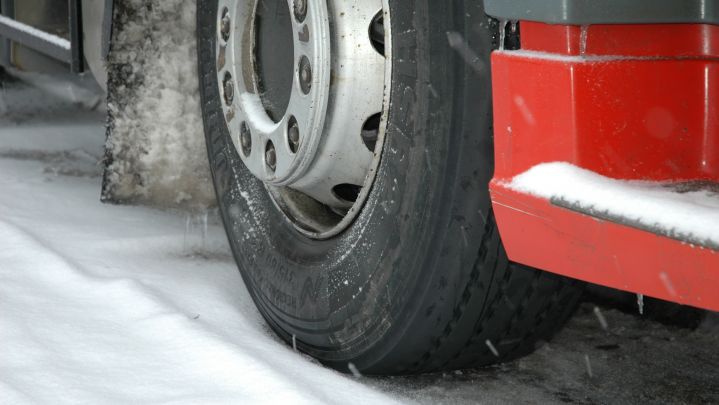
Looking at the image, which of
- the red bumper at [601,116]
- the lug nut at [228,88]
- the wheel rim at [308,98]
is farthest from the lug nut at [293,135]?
the red bumper at [601,116]

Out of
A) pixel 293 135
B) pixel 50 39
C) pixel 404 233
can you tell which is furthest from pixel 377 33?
pixel 50 39

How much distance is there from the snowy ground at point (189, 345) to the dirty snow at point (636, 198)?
1.81ft

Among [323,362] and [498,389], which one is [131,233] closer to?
[323,362]

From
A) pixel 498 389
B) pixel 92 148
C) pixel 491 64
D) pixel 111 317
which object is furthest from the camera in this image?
pixel 92 148

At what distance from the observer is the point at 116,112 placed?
2.60 metres

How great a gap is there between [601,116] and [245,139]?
0.96 meters

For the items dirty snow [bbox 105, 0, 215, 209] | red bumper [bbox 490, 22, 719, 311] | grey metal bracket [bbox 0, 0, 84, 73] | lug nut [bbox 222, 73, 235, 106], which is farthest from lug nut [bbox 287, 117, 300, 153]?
grey metal bracket [bbox 0, 0, 84, 73]

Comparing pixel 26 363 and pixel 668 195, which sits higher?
pixel 668 195

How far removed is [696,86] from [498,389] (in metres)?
0.72

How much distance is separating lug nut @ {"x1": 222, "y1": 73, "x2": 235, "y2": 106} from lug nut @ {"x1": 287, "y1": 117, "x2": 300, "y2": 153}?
0.28 m

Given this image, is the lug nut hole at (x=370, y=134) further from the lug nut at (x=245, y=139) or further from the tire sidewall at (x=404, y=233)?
the lug nut at (x=245, y=139)

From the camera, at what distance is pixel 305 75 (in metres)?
1.74

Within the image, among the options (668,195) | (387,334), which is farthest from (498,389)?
(668,195)

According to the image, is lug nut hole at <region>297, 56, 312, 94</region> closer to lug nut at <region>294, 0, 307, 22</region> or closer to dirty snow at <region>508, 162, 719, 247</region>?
lug nut at <region>294, 0, 307, 22</region>
